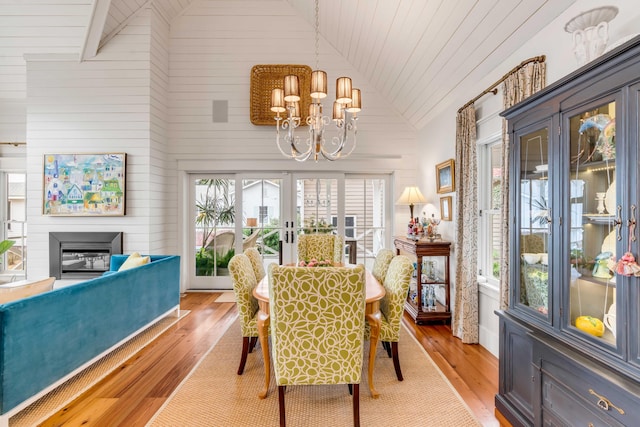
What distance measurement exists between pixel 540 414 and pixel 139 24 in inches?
231

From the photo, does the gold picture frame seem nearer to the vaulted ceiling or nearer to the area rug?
the vaulted ceiling

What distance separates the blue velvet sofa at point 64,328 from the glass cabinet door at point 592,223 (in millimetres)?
3067

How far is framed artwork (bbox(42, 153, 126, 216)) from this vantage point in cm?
456

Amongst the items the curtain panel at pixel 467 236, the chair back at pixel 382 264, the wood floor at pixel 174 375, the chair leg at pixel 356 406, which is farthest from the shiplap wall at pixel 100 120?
the curtain panel at pixel 467 236

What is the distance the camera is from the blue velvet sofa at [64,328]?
6.52 ft

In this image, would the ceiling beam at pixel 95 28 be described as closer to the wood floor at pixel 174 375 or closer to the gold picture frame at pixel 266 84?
→ the gold picture frame at pixel 266 84

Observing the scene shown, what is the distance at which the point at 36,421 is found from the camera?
6.82ft

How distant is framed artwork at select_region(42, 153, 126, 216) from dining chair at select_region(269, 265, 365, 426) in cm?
369

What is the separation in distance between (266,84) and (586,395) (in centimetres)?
500

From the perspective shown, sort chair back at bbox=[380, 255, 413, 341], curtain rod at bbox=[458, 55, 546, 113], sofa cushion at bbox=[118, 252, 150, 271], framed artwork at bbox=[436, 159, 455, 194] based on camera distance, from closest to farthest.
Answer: curtain rod at bbox=[458, 55, 546, 113] < chair back at bbox=[380, 255, 413, 341] < sofa cushion at bbox=[118, 252, 150, 271] < framed artwork at bbox=[436, 159, 455, 194]

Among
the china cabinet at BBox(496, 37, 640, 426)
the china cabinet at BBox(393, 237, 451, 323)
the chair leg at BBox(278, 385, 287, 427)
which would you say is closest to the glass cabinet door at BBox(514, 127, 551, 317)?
the china cabinet at BBox(496, 37, 640, 426)

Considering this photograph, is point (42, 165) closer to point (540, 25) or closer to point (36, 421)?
point (36, 421)

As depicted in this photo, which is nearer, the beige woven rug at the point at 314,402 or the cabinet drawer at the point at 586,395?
the cabinet drawer at the point at 586,395

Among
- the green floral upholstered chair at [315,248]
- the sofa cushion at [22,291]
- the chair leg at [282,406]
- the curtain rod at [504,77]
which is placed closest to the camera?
the chair leg at [282,406]
